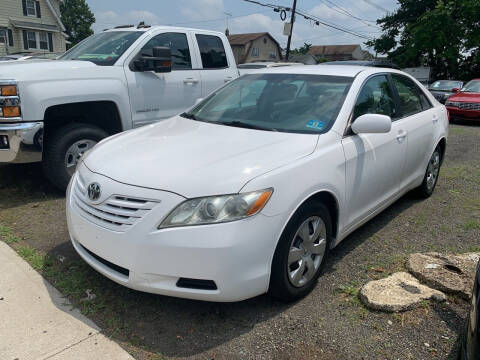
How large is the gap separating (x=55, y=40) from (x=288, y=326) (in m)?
36.9

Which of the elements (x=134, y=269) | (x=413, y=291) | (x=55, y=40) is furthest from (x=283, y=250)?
(x=55, y=40)

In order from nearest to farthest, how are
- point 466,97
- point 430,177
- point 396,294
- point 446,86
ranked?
point 396,294 → point 430,177 → point 466,97 → point 446,86

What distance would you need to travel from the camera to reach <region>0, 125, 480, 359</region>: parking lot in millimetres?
2555

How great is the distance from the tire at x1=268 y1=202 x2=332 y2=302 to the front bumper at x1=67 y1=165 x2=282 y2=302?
0.31 feet

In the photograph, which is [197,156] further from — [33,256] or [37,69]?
[37,69]

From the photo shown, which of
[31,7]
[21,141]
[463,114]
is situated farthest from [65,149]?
[31,7]

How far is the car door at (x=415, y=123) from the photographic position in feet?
14.3

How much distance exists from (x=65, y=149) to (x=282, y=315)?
3.31 metres

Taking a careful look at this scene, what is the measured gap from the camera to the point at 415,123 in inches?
176

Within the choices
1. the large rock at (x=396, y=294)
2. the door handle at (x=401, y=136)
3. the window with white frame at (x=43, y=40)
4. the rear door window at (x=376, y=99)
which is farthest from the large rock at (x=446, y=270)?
the window with white frame at (x=43, y=40)

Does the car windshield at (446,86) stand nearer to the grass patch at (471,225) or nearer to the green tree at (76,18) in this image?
the grass patch at (471,225)

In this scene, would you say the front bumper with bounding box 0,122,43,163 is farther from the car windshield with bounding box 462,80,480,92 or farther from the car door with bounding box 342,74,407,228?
the car windshield with bounding box 462,80,480,92

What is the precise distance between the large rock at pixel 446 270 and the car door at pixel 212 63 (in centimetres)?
383

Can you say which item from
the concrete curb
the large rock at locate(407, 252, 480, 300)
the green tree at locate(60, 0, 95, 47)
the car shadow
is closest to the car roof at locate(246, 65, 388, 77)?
the large rock at locate(407, 252, 480, 300)
